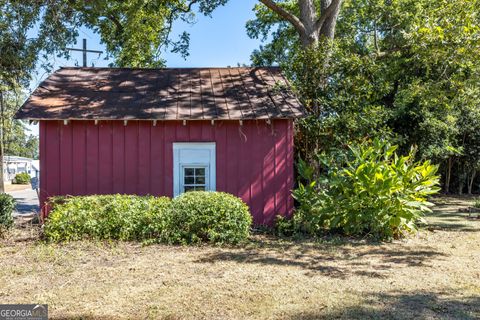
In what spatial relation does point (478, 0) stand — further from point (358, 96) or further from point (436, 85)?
point (358, 96)

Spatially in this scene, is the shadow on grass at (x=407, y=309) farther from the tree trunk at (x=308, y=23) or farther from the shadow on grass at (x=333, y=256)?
the tree trunk at (x=308, y=23)

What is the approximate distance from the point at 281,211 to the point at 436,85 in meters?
5.58

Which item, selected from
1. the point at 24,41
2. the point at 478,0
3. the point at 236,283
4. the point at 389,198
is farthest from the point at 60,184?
the point at 478,0

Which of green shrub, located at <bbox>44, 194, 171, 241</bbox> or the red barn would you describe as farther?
the red barn

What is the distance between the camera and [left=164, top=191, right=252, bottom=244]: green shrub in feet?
25.7

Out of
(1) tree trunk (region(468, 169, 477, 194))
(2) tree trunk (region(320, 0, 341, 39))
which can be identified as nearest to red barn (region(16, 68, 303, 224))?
(2) tree trunk (region(320, 0, 341, 39))

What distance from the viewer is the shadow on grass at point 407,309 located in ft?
14.6

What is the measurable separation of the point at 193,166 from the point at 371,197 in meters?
4.11

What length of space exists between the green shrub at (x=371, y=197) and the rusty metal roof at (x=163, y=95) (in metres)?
1.99

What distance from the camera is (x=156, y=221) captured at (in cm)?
796

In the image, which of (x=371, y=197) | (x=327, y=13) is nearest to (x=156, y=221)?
(x=371, y=197)

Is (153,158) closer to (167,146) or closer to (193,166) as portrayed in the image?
(167,146)

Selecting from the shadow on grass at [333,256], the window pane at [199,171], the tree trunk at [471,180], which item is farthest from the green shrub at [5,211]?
the tree trunk at [471,180]

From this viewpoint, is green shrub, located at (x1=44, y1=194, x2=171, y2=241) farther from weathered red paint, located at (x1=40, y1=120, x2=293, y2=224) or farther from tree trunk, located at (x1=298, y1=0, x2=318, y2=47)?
tree trunk, located at (x1=298, y1=0, x2=318, y2=47)
